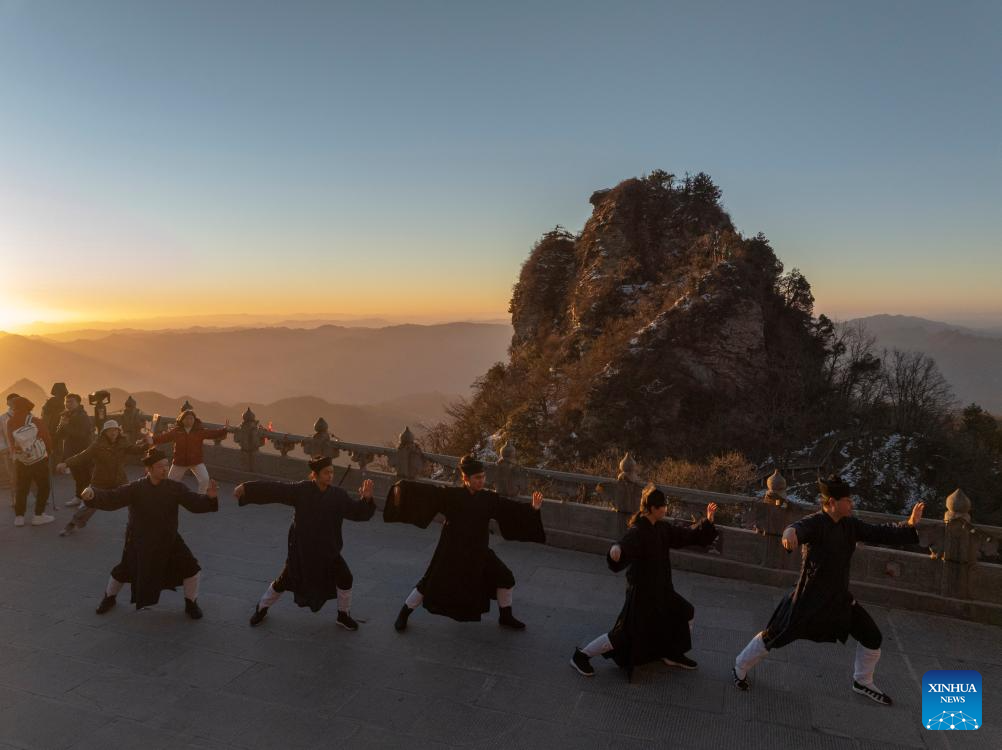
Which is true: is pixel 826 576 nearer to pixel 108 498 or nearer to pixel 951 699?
pixel 951 699

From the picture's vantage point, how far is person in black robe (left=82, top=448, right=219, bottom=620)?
6.82m

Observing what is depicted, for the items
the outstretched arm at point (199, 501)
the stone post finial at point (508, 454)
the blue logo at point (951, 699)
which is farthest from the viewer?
the stone post finial at point (508, 454)

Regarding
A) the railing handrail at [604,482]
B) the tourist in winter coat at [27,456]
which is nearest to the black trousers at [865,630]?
the railing handrail at [604,482]

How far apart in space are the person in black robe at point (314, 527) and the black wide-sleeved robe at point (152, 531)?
0.77 m

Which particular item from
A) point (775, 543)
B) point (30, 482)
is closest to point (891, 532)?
point (775, 543)

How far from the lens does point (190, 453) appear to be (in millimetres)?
10750

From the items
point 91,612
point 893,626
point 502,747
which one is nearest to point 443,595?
point 502,747

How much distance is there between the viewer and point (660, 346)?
38781 mm

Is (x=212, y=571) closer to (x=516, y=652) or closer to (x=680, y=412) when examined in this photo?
(x=516, y=652)

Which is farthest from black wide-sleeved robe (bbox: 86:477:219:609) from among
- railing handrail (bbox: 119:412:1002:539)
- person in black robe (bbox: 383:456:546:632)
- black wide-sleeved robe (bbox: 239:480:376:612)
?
railing handrail (bbox: 119:412:1002:539)

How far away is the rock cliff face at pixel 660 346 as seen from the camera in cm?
3744

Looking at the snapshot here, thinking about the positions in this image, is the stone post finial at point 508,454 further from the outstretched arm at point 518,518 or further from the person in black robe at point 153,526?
the person in black robe at point 153,526

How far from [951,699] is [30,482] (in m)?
12.3

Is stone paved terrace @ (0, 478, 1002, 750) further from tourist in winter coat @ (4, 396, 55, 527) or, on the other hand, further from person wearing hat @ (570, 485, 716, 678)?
tourist in winter coat @ (4, 396, 55, 527)
